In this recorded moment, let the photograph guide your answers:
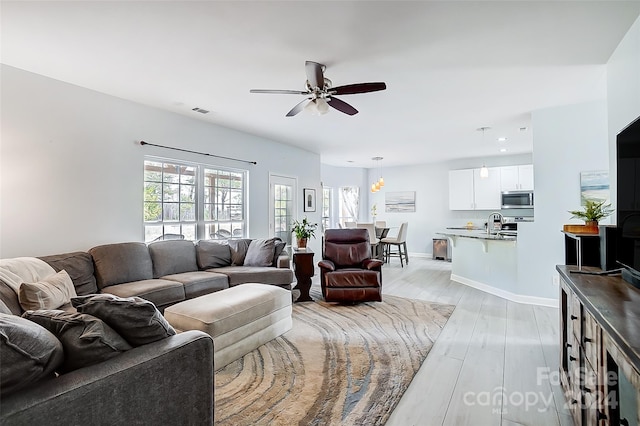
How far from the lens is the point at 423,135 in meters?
5.64

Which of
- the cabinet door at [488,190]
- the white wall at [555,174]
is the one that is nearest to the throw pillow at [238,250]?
the white wall at [555,174]

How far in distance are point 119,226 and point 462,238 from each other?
5.18m

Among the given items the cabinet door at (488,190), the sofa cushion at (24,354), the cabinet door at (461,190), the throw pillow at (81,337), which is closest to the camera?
the sofa cushion at (24,354)

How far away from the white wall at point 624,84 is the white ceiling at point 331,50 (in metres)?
0.10

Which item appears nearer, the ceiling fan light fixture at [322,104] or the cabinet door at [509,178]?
the ceiling fan light fixture at [322,104]

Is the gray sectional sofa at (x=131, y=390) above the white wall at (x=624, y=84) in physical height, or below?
below

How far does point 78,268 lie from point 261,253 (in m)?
2.05

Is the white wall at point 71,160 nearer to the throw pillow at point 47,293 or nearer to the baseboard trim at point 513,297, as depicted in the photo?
the throw pillow at point 47,293

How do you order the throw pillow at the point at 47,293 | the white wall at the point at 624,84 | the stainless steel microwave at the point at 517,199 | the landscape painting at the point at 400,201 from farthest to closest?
1. the landscape painting at the point at 400,201
2. the stainless steel microwave at the point at 517,199
3. the throw pillow at the point at 47,293
4. the white wall at the point at 624,84

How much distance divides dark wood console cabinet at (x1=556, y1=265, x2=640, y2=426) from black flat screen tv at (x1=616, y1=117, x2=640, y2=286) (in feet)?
0.40

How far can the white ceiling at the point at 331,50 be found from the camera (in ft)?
7.05

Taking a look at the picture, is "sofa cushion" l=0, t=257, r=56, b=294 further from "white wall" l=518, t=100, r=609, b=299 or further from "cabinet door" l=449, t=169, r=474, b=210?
"cabinet door" l=449, t=169, r=474, b=210

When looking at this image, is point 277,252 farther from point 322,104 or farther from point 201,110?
point 322,104

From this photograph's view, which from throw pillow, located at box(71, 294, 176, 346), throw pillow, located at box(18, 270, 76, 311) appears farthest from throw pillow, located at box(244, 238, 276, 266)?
throw pillow, located at box(71, 294, 176, 346)
